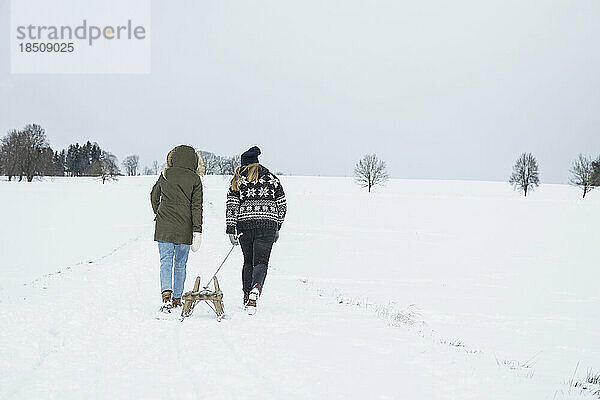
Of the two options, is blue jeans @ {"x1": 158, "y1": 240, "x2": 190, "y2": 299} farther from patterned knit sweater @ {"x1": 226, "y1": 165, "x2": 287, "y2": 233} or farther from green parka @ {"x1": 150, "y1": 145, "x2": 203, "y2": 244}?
patterned knit sweater @ {"x1": 226, "y1": 165, "x2": 287, "y2": 233}

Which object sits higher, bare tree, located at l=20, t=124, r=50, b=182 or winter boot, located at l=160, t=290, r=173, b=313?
bare tree, located at l=20, t=124, r=50, b=182

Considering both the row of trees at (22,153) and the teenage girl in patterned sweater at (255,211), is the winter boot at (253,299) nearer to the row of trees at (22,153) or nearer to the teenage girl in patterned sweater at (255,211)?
the teenage girl in patterned sweater at (255,211)

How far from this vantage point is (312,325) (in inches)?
254

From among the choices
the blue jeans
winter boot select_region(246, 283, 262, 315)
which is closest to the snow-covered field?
winter boot select_region(246, 283, 262, 315)

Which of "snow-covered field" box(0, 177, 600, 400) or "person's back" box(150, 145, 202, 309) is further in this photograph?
"person's back" box(150, 145, 202, 309)

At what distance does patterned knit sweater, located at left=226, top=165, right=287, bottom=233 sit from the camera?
7.11m

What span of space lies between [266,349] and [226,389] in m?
1.22

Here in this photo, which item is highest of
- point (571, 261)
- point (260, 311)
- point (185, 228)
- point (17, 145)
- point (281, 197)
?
point (17, 145)

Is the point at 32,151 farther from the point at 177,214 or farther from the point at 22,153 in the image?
the point at 177,214

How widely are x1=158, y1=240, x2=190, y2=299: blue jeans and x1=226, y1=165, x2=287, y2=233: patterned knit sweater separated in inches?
30.3

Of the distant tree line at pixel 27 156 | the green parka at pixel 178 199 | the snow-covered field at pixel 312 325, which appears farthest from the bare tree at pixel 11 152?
the green parka at pixel 178 199

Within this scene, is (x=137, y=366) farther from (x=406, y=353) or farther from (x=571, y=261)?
(x=571, y=261)

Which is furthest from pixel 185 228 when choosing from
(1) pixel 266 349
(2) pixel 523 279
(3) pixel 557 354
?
(2) pixel 523 279

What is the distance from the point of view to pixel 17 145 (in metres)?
77.8
